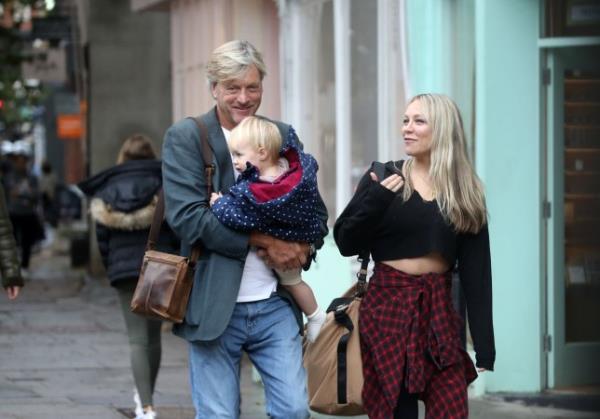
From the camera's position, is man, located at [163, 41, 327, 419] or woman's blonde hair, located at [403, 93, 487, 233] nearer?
man, located at [163, 41, 327, 419]

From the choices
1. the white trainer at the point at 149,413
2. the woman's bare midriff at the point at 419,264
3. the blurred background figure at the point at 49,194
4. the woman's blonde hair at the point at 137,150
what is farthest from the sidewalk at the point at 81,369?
the blurred background figure at the point at 49,194

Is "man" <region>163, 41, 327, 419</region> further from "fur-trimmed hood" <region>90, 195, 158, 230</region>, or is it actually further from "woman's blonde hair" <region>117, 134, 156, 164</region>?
"woman's blonde hair" <region>117, 134, 156, 164</region>

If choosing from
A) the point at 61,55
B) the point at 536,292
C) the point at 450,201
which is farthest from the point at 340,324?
the point at 61,55

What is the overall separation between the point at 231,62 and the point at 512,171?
3.95 m

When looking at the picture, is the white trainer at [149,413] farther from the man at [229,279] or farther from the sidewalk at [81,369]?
the man at [229,279]

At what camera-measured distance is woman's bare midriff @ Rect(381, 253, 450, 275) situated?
537 cm

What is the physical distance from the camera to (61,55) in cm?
3016

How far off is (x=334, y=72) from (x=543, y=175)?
7.16ft

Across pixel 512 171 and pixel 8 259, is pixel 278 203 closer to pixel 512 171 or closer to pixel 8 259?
pixel 8 259

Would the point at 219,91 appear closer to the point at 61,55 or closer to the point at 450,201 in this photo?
the point at 450,201

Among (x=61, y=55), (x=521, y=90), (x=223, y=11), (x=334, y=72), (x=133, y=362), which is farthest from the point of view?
(x=61, y=55)

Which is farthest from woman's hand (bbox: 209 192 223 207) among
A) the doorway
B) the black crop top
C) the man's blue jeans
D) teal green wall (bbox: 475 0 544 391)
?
the doorway

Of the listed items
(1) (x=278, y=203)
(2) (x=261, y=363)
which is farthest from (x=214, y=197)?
(2) (x=261, y=363)

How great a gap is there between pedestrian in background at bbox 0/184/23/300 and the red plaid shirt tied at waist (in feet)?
7.22
